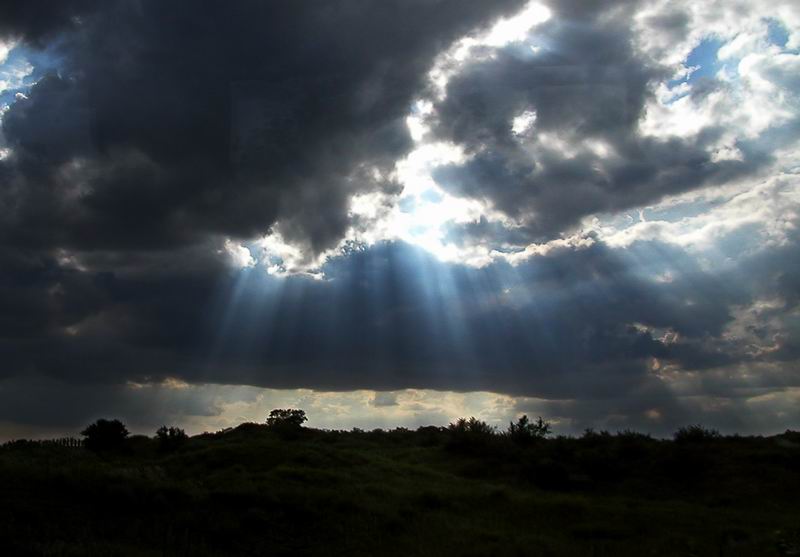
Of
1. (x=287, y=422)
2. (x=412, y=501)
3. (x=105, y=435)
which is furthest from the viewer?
(x=287, y=422)

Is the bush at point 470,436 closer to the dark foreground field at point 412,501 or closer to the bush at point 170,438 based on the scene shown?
the dark foreground field at point 412,501

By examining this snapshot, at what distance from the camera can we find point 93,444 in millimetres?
31984

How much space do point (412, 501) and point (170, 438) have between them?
1706cm

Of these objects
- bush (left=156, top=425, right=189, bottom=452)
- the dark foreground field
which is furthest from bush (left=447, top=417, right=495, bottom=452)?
bush (left=156, top=425, right=189, bottom=452)

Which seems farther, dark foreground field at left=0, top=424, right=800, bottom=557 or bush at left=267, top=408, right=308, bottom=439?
bush at left=267, top=408, right=308, bottom=439

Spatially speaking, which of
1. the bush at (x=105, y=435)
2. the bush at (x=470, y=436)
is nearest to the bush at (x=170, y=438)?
the bush at (x=105, y=435)

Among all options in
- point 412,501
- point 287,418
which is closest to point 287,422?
point 287,418

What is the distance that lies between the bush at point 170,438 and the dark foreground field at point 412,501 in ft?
6.58

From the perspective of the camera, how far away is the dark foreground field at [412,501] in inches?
635

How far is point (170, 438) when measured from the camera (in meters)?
34.3

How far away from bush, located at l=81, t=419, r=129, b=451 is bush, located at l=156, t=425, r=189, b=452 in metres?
1.71

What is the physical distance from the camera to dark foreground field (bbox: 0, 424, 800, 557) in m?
16.1

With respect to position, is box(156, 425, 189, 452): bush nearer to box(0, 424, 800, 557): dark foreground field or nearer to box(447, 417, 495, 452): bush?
box(0, 424, 800, 557): dark foreground field

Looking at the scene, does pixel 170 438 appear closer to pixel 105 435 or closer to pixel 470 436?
pixel 105 435
